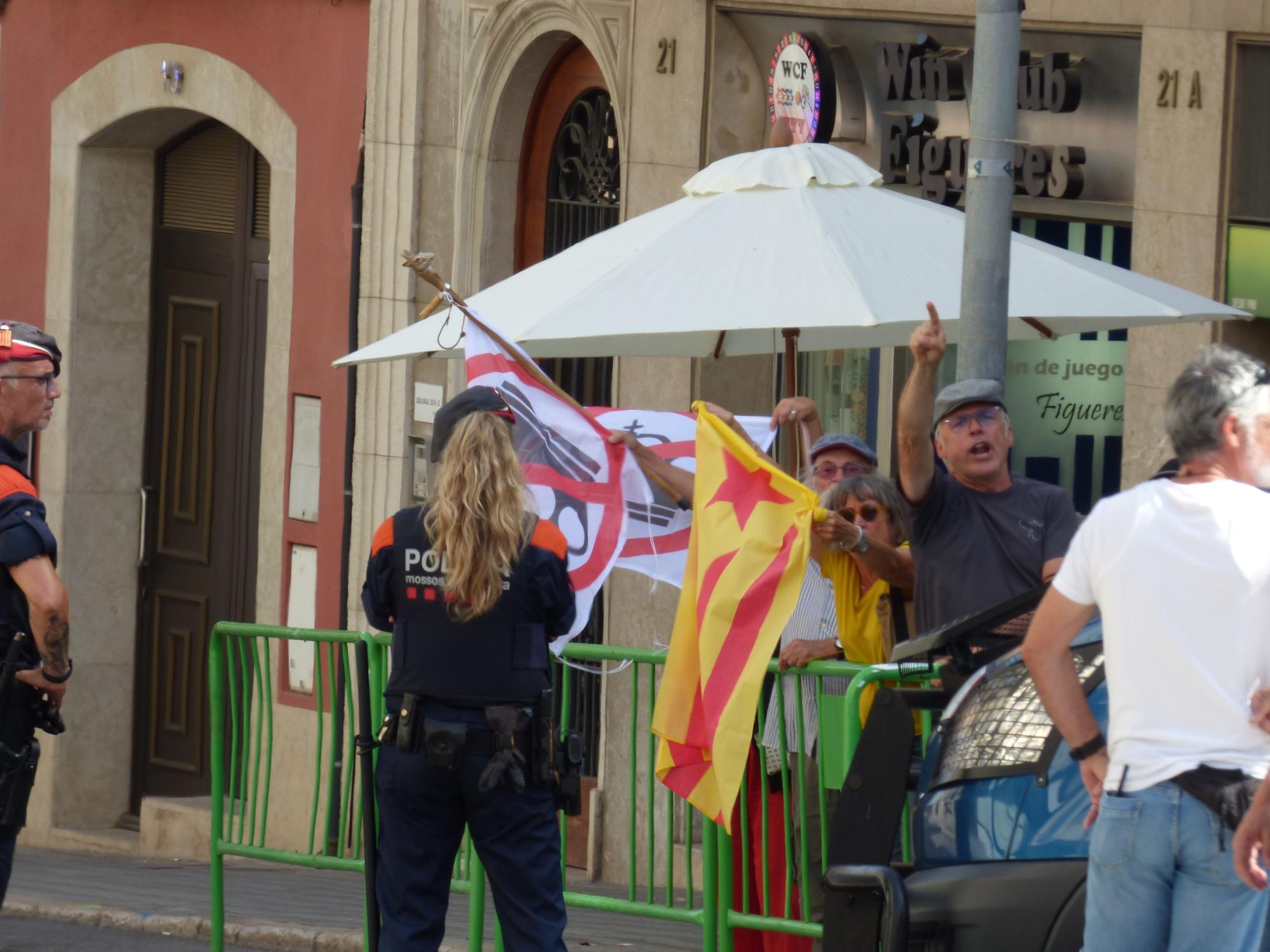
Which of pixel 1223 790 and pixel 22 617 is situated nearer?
pixel 1223 790

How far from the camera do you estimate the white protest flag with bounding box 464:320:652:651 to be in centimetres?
659

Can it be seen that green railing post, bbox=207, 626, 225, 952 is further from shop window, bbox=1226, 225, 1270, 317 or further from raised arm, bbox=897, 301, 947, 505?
shop window, bbox=1226, 225, 1270, 317

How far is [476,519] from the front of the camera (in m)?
5.64

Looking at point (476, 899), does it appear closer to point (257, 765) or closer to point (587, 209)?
point (257, 765)

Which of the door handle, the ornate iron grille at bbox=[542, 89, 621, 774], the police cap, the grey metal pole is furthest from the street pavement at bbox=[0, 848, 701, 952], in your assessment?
the police cap

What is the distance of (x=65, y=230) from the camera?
13867 mm

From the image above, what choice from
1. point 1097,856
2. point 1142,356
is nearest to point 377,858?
point 1097,856

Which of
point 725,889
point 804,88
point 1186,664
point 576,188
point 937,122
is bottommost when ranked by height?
point 725,889

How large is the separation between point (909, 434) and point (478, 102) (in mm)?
6376

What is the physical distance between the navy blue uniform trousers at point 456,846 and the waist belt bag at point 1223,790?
2.19 metres

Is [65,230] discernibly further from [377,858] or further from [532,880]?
[532,880]

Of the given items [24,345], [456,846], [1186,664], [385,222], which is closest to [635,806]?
[456,846]

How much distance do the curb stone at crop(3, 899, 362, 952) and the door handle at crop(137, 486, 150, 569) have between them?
427 cm

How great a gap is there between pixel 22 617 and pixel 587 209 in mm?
5830
